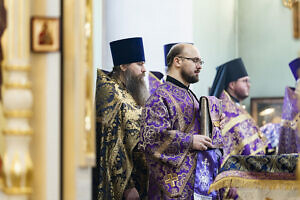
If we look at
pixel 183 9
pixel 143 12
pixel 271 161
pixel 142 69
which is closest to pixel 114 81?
pixel 142 69

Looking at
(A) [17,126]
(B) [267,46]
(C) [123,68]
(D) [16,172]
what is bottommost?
(D) [16,172]

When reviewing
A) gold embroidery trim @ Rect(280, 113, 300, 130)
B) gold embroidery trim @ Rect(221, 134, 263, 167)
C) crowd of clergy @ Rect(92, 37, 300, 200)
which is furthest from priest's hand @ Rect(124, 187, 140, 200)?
gold embroidery trim @ Rect(280, 113, 300, 130)

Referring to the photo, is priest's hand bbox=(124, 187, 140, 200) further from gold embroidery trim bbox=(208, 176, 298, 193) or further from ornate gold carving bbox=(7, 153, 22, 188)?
ornate gold carving bbox=(7, 153, 22, 188)

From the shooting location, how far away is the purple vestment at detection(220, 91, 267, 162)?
6414 mm

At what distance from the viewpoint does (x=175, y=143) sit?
4621 millimetres

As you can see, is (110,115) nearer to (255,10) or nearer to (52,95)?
(52,95)

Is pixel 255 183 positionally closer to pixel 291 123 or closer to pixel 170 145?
pixel 170 145

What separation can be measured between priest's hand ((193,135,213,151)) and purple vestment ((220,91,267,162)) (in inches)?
65.9

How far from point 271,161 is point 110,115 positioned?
64.8 inches

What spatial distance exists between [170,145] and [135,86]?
100cm

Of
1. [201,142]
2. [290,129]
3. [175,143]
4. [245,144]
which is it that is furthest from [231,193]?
[290,129]

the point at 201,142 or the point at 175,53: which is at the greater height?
the point at 175,53

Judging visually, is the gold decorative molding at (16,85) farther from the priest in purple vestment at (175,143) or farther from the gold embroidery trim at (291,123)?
the gold embroidery trim at (291,123)

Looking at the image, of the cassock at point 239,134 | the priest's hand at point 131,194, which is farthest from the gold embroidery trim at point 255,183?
the cassock at point 239,134
